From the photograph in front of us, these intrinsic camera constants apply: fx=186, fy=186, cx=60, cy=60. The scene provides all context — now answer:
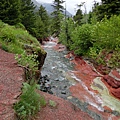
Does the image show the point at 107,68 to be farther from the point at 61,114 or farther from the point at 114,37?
the point at 61,114

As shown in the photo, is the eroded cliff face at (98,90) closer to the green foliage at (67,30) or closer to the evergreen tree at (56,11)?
the green foliage at (67,30)

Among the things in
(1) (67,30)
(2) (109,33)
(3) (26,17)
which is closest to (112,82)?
(2) (109,33)

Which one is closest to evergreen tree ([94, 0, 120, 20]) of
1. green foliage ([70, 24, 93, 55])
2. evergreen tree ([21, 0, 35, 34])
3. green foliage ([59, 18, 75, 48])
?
green foliage ([70, 24, 93, 55])

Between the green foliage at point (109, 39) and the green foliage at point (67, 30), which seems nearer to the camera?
the green foliage at point (109, 39)

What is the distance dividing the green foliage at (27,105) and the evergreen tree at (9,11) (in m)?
17.2

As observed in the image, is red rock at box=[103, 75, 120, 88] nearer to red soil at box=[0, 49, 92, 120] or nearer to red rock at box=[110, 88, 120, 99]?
red rock at box=[110, 88, 120, 99]

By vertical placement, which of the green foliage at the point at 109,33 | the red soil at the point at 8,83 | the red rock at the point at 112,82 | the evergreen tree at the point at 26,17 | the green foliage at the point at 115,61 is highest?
the evergreen tree at the point at 26,17

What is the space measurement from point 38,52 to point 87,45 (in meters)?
11.7

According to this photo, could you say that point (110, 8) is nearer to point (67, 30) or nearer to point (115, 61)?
point (115, 61)

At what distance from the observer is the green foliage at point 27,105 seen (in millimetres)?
5187

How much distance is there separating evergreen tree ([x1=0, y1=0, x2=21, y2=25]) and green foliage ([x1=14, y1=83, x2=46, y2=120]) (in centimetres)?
1724

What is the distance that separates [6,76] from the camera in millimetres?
6793

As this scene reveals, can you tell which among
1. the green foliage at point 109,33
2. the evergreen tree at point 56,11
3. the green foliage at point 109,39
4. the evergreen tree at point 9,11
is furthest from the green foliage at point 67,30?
the green foliage at point 109,33

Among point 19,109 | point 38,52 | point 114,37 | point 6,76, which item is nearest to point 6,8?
point 38,52
